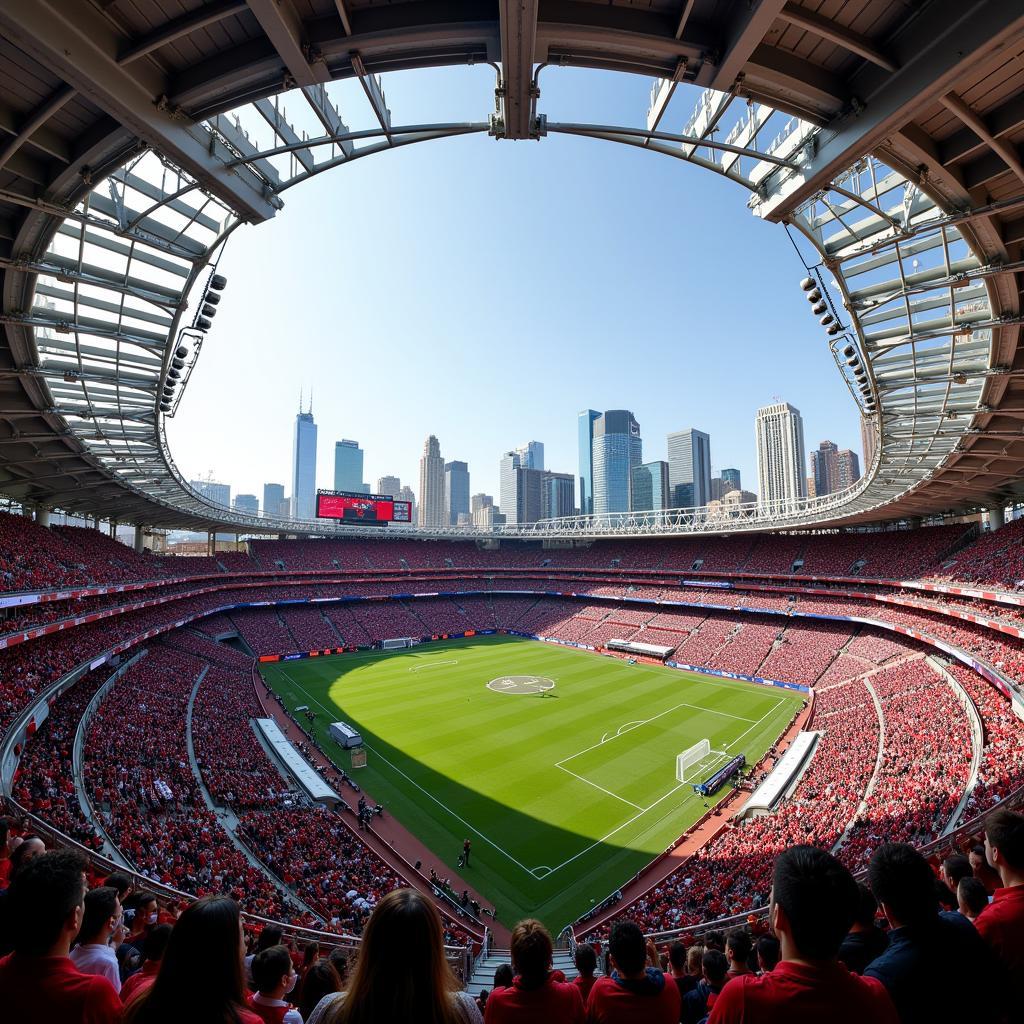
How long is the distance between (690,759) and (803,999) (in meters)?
28.0

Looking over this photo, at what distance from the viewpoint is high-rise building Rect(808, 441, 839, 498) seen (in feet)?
630

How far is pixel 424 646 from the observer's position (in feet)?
184

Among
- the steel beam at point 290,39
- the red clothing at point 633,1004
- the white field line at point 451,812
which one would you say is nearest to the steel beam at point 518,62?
the steel beam at point 290,39

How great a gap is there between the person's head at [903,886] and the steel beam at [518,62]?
814 centimetres

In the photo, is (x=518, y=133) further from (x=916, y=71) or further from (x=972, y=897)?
(x=972, y=897)

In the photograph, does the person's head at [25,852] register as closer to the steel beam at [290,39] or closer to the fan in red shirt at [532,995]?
the fan in red shirt at [532,995]

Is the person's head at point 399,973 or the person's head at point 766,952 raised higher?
the person's head at point 399,973

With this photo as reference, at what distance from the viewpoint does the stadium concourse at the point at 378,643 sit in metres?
16.4

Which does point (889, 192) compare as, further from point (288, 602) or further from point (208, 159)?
point (288, 602)

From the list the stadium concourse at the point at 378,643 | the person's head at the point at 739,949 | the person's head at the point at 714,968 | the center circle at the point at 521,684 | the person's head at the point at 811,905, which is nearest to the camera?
the person's head at the point at 811,905

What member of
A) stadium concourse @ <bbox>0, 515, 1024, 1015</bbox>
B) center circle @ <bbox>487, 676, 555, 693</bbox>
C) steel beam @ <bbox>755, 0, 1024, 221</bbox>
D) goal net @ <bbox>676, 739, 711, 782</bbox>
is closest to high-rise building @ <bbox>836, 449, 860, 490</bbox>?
stadium concourse @ <bbox>0, 515, 1024, 1015</bbox>

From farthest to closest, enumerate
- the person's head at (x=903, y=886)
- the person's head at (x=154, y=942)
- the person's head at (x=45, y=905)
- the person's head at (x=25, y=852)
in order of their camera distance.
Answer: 1. the person's head at (x=25, y=852)
2. the person's head at (x=154, y=942)
3. the person's head at (x=903, y=886)
4. the person's head at (x=45, y=905)

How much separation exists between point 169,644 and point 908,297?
45.8m

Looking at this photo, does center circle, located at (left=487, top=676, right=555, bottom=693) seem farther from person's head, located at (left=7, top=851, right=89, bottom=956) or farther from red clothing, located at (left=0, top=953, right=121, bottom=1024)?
red clothing, located at (left=0, top=953, right=121, bottom=1024)
